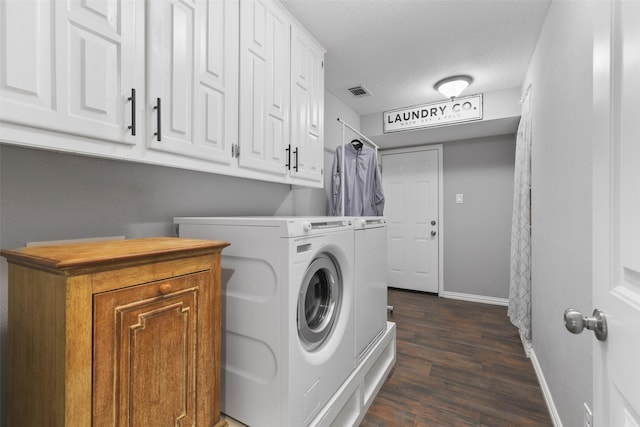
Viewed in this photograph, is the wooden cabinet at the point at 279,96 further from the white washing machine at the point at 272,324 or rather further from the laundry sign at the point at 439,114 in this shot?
the laundry sign at the point at 439,114

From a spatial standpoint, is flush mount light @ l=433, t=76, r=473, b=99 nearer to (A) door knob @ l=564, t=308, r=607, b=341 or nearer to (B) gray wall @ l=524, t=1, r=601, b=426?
(B) gray wall @ l=524, t=1, r=601, b=426

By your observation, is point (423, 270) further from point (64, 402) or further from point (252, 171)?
point (64, 402)

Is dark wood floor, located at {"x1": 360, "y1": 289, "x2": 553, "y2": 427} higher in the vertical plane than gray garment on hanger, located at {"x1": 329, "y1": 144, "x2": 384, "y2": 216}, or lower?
lower

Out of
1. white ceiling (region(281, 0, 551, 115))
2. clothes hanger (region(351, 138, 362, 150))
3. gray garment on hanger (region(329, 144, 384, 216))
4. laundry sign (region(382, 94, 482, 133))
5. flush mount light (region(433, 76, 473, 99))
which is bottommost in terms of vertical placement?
gray garment on hanger (region(329, 144, 384, 216))

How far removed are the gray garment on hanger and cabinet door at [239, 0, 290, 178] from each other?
1068 millimetres

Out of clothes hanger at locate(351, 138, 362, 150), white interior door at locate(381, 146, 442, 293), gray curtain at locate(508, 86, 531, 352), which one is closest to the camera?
gray curtain at locate(508, 86, 531, 352)

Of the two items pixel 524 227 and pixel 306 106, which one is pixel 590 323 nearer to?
pixel 306 106

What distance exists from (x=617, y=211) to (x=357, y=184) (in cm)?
235

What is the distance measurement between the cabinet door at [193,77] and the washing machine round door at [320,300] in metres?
0.70

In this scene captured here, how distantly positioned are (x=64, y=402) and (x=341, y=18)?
7.51ft

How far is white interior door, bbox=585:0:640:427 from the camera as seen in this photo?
1.67 feet

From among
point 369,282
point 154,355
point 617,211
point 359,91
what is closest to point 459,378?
point 369,282

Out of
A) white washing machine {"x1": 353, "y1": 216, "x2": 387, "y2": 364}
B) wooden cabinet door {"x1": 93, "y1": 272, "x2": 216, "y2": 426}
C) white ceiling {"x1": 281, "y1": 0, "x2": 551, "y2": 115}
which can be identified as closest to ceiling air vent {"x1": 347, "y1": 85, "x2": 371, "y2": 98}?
white ceiling {"x1": 281, "y1": 0, "x2": 551, "y2": 115}

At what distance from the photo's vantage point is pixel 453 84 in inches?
109
